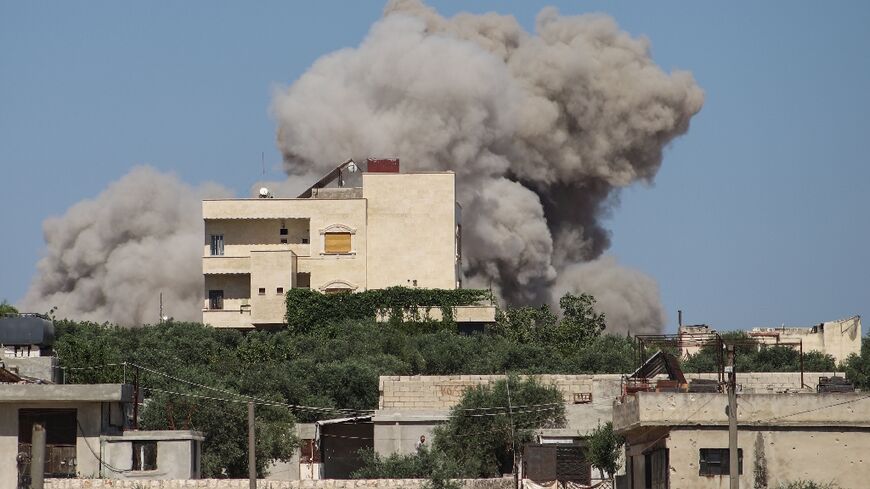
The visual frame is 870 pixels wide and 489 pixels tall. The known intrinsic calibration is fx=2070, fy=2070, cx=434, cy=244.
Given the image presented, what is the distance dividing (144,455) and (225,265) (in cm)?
3770

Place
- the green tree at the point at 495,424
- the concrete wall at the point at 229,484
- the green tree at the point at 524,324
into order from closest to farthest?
the concrete wall at the point at 229,484, the green tree at the point at 495,424, the green tree at the point at 524,324

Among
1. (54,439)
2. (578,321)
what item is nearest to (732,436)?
(54,439)

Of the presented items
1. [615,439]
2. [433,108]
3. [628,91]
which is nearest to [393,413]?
[615,439]

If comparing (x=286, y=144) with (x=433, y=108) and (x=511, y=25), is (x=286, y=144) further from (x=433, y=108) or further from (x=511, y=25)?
(x=511, y=25)

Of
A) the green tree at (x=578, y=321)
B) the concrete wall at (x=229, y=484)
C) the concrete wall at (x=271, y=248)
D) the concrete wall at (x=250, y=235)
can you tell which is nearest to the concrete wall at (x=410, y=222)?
the concrete wall at (x=271, y=248)

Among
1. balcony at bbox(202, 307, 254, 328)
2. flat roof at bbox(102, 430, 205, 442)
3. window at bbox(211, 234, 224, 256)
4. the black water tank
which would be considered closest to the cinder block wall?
the black water tank

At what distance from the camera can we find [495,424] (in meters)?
45.2

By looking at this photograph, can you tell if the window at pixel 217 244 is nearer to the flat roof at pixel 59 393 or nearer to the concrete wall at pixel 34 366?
the concrete wall at pixel 34 366

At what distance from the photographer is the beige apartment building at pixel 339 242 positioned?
7438 cm

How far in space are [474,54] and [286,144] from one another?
→ 8916 millimetres

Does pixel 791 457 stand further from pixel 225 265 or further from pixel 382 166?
pixel 382 166

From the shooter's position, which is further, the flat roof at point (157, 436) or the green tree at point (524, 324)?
the green tree at point (524, 324)

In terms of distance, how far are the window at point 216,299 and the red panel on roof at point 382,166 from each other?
7.28 meters

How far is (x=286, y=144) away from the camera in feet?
291
